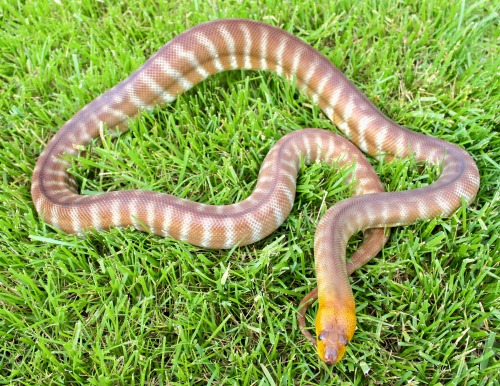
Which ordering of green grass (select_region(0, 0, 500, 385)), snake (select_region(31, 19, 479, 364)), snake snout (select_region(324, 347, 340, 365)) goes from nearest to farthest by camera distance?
snake snout (select_region(324, 347, 340, 365))
green grass (select_region(0, 0, 500, 385))
snake (select_region(31, 19, 479, 364))

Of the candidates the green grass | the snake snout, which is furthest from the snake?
the green grass

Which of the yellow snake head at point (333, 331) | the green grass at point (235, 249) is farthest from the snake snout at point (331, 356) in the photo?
the green grass at point (235, 249)

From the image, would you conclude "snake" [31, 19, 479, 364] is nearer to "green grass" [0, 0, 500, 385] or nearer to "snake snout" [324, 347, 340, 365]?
"snake snout" [324, 347, 340, 365]

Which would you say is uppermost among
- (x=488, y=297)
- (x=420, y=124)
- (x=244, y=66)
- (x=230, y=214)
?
(x=244, y=66)

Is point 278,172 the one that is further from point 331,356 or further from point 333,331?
point 331,356

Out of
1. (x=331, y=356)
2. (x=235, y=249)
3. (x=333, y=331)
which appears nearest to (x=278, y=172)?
(x=235, y=249)

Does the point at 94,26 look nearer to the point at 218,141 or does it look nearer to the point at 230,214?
the point at 218,141

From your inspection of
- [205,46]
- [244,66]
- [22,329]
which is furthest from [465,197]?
[22,329]

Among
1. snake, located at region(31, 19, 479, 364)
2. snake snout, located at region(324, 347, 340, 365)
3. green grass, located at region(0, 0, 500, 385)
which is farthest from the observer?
snake, located at region(31, 19, 479, 364)
